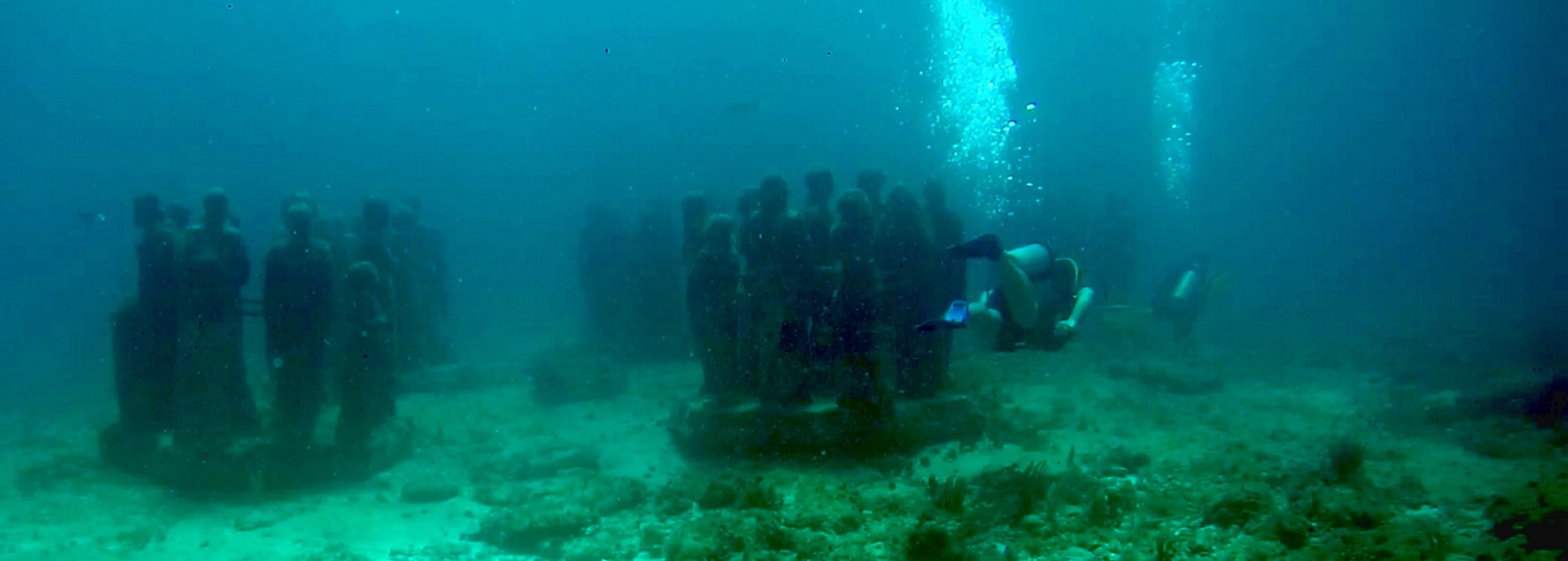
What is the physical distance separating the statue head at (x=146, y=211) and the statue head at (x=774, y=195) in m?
7.43

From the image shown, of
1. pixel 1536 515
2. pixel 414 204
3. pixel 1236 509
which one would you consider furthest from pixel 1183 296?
pixel 414 204

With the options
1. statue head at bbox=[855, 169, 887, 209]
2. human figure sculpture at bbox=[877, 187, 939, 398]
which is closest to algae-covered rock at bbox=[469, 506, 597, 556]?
human figure sculpture at bbox=[877, 187, 939, 398]

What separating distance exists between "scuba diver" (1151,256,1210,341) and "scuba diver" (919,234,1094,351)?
6865mm

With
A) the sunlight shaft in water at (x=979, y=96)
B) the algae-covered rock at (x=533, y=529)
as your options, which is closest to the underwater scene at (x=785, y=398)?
the algae-covered rock at (x=533, y=529)

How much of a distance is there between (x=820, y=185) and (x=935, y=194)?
2.32 m

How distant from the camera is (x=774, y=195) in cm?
945

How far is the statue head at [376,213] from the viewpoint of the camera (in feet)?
43.5

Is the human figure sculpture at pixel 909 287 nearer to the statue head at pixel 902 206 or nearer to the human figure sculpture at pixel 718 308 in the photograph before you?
the statue head at pixel 902 206

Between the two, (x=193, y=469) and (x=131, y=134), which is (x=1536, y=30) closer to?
(x=193, y=469)

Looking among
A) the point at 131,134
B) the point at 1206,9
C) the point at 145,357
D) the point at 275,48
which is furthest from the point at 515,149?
the point at 145,357

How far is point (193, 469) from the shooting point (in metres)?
9.21

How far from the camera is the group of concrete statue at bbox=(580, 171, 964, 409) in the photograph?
9234mm

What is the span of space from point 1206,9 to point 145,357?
87.5 metres

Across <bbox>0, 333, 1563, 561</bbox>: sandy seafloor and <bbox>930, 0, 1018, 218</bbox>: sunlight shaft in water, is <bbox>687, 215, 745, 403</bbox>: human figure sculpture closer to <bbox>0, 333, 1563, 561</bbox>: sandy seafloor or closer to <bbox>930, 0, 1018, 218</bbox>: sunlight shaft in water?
<bbox>0, 333, 1563, 561</bbox>: sandy seafloor
